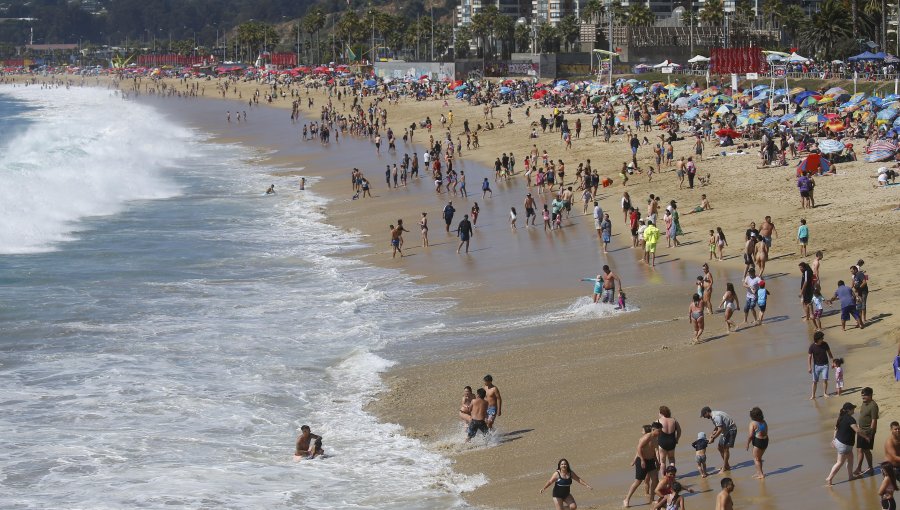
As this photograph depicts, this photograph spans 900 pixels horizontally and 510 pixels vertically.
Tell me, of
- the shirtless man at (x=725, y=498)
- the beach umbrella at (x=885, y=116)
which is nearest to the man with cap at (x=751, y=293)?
the shirtless man at (x=725, y=498)

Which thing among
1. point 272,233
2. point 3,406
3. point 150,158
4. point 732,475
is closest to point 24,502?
point 3,406

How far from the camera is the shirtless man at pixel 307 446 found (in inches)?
608

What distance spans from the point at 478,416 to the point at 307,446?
7.56 feet

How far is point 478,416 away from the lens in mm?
15680

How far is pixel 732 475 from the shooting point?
13.2m

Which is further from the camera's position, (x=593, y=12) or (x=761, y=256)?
(x=593, y=12)

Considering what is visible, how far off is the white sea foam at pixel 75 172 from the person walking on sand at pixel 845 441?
958 inches

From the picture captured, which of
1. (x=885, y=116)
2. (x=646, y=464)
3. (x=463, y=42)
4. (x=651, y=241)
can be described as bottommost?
(x=646, y=464)

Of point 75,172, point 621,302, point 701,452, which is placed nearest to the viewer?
point 701,452

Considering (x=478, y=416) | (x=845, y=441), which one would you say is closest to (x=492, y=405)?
(x=478, y=416)

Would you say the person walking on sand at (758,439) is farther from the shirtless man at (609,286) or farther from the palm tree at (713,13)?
the palm tree at (713,13)

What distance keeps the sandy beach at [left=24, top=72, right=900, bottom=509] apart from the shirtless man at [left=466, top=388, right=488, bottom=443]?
168 mm

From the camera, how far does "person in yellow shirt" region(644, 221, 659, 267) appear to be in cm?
2538

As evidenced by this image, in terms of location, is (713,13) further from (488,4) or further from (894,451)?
(894,451)
